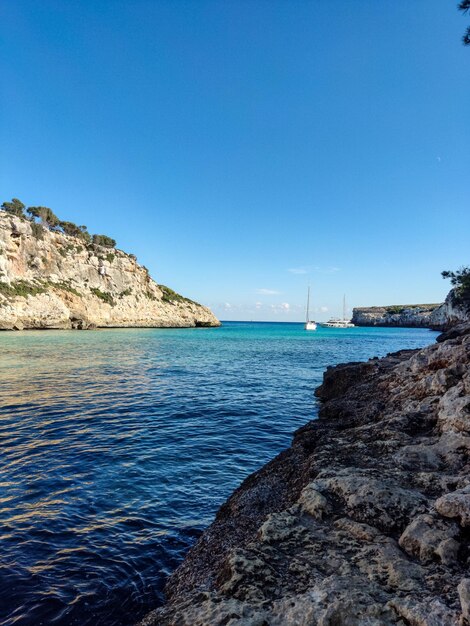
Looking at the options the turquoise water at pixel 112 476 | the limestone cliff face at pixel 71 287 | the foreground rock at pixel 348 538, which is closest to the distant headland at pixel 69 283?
the limestone cliff face at pixel 71 287

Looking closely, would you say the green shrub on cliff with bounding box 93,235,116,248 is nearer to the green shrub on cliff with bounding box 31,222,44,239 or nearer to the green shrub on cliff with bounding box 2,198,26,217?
the green shrub on cliff with bounding box 2,198,26,217

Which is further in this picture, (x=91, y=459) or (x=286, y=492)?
(x=91, y=459)

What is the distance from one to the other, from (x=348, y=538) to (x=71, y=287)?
104 metres

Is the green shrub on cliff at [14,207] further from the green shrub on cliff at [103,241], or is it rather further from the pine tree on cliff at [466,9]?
the pine tree on cliff at [466,9]

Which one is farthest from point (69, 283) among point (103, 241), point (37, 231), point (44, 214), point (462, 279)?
point (462, 279)

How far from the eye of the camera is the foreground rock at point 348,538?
3225 mm

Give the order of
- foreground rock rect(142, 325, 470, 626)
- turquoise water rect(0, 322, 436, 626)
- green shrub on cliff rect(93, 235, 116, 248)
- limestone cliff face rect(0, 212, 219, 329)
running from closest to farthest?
foreground rock rect(142, 325, 470, 626), turquoise water rect(0, 322, 436, 626), limestone cliff face rect(0, 212, 219, 329), green shrub on cliff rect(93, 235, 116, 248)

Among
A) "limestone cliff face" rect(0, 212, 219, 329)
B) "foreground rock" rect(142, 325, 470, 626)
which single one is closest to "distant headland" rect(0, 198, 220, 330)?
"limestone cliff face" rect(0, 212, 219, 329)

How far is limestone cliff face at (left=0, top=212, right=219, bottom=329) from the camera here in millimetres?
80062

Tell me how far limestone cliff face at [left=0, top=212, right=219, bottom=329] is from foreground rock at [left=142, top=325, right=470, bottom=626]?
262 ft

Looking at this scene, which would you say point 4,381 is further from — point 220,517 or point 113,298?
point 113,298

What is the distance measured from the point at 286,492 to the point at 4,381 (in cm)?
2170

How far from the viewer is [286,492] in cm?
620

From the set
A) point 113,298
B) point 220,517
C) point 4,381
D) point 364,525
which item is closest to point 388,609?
point 364,525
